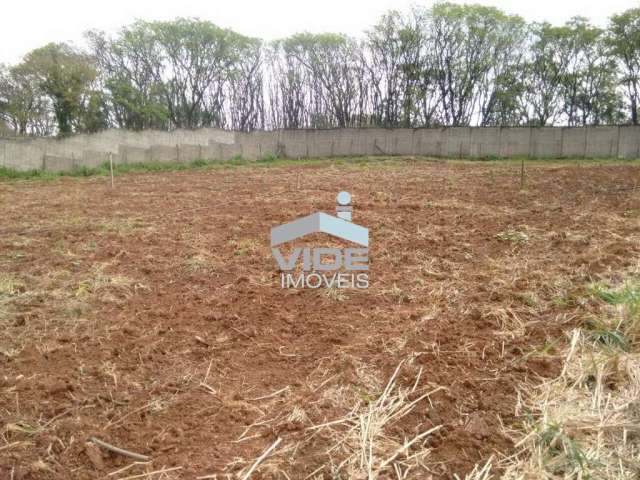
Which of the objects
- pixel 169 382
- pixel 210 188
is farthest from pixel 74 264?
pixel 210 188

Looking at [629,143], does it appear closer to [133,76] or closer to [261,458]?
[261,458]

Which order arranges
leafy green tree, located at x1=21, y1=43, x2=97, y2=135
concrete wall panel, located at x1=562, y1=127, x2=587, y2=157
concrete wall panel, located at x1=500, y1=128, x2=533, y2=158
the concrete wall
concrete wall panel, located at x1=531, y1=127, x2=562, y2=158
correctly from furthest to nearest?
1. concrete wall panel, located at x1=500, y1=128, x2=533, y2=158
2. concrete wall panel, located at x1=531, y1=127, x2=562, y2=158
3. concrete wall panel, located at x1=562, y1=127, x2=587, y2=157
4. leafy green tree, located at x1=21, y1=43, x2=97, y2=135
5. the concrete wall

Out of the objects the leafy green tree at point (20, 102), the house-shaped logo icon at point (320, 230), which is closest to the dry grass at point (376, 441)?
the house-shaped logo icon at point (320, 230)

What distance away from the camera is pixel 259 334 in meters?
2.54

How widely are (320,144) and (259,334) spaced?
1615 centimetres

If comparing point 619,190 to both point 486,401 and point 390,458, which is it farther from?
point 390,458

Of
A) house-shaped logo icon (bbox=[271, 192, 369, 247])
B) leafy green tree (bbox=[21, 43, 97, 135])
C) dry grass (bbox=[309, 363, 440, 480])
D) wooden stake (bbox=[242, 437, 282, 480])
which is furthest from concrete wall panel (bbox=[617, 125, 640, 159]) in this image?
leafy green tree (bbox=[21, 43, 97, 135])

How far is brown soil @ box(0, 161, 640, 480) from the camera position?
1.65 m

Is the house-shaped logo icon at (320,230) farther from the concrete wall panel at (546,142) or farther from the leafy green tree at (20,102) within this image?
the leafy green tree at (20,102)

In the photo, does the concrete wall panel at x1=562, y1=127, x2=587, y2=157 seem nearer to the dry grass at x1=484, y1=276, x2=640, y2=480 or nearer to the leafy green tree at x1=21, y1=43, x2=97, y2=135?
the dry grass at x1=484, y1=276, x2=640, y2=480

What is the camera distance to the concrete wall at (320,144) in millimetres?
13750

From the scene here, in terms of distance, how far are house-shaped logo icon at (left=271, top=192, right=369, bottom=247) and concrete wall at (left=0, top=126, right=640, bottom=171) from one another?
11.7 meters

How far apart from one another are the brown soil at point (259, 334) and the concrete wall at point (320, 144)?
994cm

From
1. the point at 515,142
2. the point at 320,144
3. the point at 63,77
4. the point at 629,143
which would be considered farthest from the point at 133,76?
the point at 629,143
